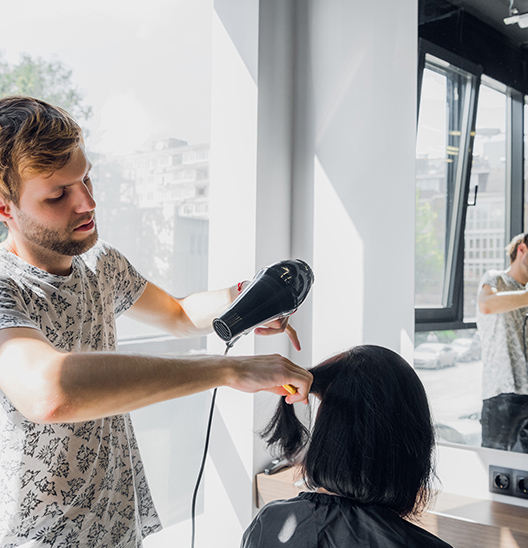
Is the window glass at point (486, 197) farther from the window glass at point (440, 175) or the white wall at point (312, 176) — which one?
the white wall at point (312, 176)

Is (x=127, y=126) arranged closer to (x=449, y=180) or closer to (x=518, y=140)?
(x=449, y=180)

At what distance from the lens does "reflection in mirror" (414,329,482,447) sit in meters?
2.12

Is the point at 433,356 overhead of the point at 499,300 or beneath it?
beneath

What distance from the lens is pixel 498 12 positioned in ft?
6.80

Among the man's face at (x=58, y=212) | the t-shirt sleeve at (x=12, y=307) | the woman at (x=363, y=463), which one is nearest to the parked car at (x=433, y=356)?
the woman at (x=363, y=463)

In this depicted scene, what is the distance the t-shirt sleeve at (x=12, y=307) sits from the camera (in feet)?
3.43

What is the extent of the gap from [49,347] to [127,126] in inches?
53.8

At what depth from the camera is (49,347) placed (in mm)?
994

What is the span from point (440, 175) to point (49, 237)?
155cm

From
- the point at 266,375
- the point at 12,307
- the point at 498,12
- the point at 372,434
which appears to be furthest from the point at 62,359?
the point at 498,12

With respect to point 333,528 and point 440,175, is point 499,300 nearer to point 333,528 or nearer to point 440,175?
point 440,175

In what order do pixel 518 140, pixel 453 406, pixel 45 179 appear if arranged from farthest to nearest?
1. pixel 453 406
2. pixel 518 140
3. pixel 45 179

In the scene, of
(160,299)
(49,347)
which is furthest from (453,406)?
(49,347)

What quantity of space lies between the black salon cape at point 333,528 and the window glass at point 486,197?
110 cm
